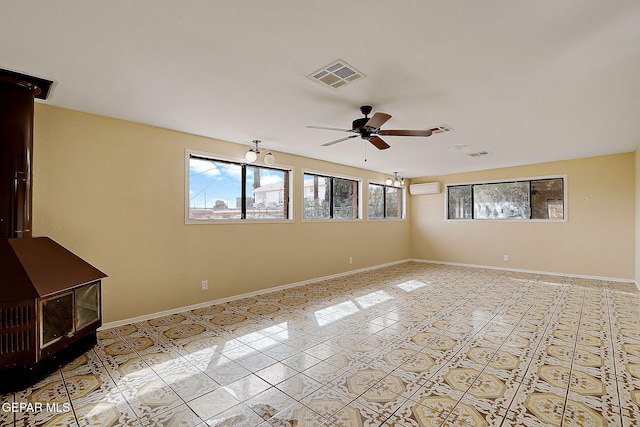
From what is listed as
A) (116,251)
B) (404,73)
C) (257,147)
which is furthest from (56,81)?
(404,73)

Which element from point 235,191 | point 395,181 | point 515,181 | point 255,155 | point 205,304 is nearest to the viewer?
point 205,304

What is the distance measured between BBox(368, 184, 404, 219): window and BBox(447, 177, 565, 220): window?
1.33 metres

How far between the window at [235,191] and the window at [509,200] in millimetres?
5045

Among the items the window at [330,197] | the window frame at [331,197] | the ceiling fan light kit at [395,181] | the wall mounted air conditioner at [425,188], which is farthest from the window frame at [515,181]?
the window at [330,197]

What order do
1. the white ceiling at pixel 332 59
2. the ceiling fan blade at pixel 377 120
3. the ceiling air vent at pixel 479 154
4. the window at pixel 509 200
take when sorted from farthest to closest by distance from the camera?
the window at pixel 509 200, the ceiling air vent at pixel 479 154, the ceiling fan blade at pixel 377 120, the white ceiling at pixel 332 59

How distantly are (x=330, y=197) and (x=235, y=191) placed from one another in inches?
91.0

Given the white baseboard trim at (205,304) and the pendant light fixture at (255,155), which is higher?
the pendant light fixture at (255,155)

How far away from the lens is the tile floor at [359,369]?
199 cm

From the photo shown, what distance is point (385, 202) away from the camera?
27.2 feet

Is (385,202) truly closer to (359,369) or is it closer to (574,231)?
(574,231)

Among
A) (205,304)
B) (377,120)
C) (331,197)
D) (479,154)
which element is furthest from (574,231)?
(205,304)

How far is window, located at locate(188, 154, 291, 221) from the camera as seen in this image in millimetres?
4477

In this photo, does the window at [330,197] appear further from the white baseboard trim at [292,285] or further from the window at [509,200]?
the window at [509,200]

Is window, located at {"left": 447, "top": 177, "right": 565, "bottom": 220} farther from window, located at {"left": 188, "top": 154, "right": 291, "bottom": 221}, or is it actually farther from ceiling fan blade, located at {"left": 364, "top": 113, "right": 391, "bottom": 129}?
ceiling fan blade, located at {"left": 364, "top": 113, "right": 391, "bottom": 129}
